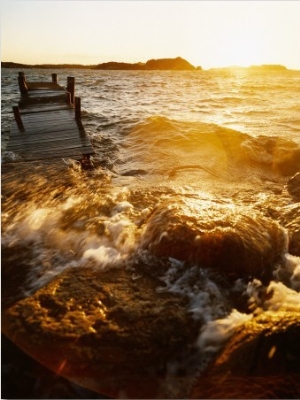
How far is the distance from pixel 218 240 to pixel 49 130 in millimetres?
7572

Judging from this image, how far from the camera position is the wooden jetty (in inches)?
306

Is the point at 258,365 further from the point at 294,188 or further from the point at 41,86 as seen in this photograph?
the point at 41,86

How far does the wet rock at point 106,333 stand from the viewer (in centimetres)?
250

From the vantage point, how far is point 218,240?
3.71m

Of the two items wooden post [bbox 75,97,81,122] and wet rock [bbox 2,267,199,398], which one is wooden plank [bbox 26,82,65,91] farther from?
wet rock [bbox 2,267,199,398]

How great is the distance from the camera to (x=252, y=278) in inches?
145

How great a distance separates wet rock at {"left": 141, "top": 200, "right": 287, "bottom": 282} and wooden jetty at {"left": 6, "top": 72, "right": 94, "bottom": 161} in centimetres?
436

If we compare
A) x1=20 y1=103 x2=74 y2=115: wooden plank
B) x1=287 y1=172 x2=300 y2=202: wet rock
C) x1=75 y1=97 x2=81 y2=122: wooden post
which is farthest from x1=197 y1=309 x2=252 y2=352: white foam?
x1=20 y1=103 x2=74 y2=115: wooden plank

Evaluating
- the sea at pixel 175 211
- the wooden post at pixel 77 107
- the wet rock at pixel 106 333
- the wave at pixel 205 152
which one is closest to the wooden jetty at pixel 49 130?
the wooden post at pixel 77 107

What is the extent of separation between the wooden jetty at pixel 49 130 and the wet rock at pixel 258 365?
6199mm

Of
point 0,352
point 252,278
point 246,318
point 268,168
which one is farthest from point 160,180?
point 0,352

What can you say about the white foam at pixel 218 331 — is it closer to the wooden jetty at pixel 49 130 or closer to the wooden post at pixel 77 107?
the wooden jetty at pixel 49 130

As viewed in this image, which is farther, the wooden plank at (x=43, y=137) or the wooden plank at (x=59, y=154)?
the wooden plank at (x=43, y=137)

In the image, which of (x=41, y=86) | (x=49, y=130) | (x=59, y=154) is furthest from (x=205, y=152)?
(x=41, y=86)
